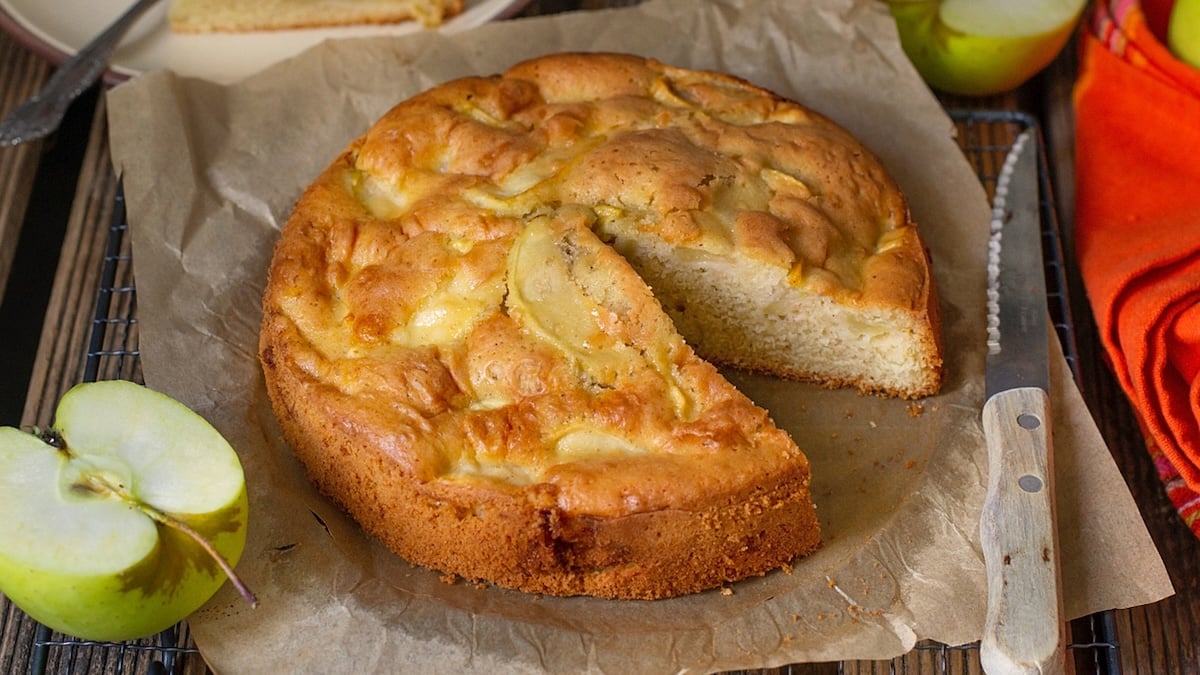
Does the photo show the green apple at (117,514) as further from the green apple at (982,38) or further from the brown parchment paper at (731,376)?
the green apple at (982,38)

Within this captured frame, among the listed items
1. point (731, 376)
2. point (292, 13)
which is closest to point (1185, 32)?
point (731, 376)

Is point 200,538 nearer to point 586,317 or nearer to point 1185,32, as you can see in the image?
point 586,317

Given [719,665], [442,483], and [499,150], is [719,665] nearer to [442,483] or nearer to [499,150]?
[442,483]

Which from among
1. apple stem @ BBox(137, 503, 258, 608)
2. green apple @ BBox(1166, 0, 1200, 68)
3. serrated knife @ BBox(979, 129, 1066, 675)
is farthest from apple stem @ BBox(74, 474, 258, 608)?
green apple @ BBox(1166, 0, 1200, 68)

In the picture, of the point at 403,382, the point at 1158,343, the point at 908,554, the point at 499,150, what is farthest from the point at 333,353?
the point at 1158,343

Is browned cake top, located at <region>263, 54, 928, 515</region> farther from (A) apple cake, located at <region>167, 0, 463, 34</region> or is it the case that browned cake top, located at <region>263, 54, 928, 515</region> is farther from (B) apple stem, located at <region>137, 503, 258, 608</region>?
(A) apple cake, located at <region>167, 0, 463, 34</region>

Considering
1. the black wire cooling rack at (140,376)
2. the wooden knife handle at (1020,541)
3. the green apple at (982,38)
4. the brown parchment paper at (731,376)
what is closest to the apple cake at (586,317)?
the brown parchment paper at (731,376)
